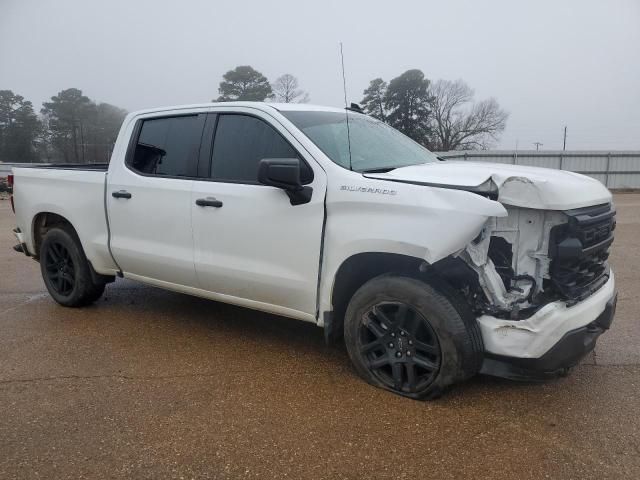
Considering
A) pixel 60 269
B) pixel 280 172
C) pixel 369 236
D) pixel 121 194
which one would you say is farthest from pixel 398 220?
pixel 60 269

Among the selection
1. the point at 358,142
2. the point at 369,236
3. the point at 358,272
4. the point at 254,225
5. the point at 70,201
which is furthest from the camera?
the point at 70,201

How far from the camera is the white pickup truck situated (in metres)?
2.96

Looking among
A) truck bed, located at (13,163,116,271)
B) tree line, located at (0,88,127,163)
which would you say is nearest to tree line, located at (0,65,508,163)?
tree line, located at (0,88,127,163)

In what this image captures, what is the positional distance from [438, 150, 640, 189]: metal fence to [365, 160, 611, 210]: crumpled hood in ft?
77.5

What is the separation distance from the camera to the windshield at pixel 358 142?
3686mm

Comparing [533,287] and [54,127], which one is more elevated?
[54,127]

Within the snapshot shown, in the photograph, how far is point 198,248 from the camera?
4.11 metres

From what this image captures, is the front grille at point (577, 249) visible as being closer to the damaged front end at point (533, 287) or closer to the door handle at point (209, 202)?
the damaged front end at point (533, 287)

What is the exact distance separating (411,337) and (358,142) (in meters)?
1.53

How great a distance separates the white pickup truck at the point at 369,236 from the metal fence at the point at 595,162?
76.8ft

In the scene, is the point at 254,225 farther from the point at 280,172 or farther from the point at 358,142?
the point at 358,142

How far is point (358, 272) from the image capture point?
3.57 m

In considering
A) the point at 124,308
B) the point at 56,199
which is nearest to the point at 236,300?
the point at 124,308

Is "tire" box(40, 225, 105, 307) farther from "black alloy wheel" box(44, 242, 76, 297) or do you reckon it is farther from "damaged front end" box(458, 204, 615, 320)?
"damaged front end" box(458, 204, 615, 320)
